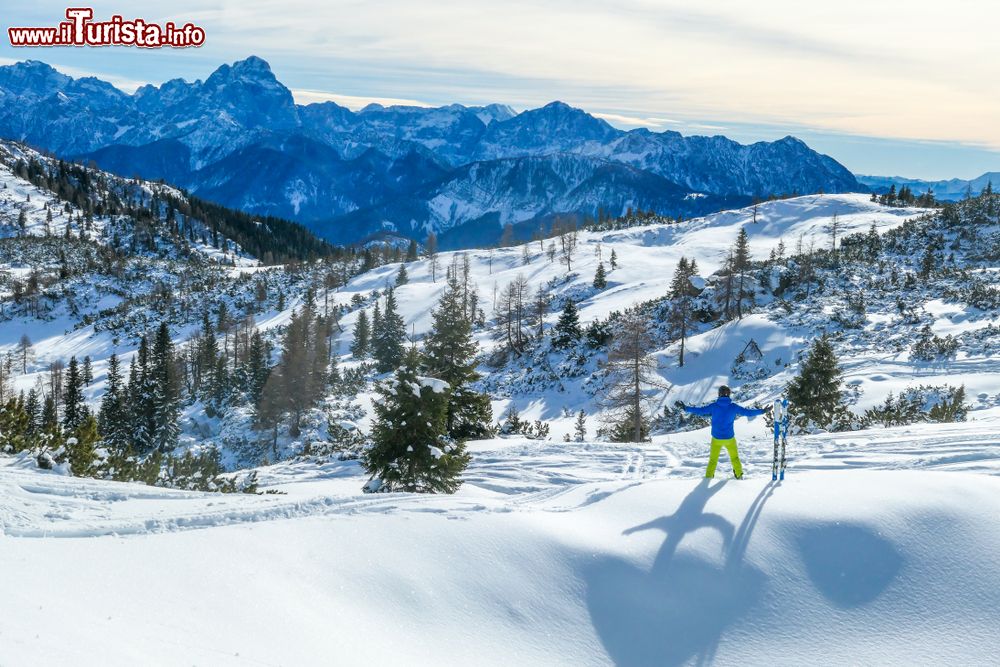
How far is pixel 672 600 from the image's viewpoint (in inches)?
290

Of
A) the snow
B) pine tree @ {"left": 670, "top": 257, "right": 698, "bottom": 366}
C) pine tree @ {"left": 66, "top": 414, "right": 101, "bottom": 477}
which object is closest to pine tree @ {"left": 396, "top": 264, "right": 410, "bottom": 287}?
pine tree @ {"left": 670, "top": 257, "right": 698, "bottom": 366}

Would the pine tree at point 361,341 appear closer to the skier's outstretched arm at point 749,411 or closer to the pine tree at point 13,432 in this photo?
the pine tree at point 13,432

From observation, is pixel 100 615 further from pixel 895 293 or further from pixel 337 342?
pixel 337 342

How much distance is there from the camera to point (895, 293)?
47219 millimetres

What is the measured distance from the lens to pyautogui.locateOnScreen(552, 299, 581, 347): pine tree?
57.6m

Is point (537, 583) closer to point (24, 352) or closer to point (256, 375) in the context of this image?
point (256, 375)

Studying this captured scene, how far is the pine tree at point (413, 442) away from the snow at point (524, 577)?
5190 mm

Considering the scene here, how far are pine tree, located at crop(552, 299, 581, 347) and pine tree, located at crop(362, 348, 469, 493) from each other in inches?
1648

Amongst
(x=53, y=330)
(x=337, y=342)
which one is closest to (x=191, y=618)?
(x=337, y=342)

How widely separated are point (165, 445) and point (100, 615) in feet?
164

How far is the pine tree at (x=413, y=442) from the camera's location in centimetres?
1561

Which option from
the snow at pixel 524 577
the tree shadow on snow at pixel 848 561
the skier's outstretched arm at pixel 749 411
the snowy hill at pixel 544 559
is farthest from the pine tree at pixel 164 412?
the tree shadow on snow at pixel 848 561

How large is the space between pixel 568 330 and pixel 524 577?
51.0 m

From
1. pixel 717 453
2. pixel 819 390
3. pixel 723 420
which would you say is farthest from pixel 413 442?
pixel 819 390
